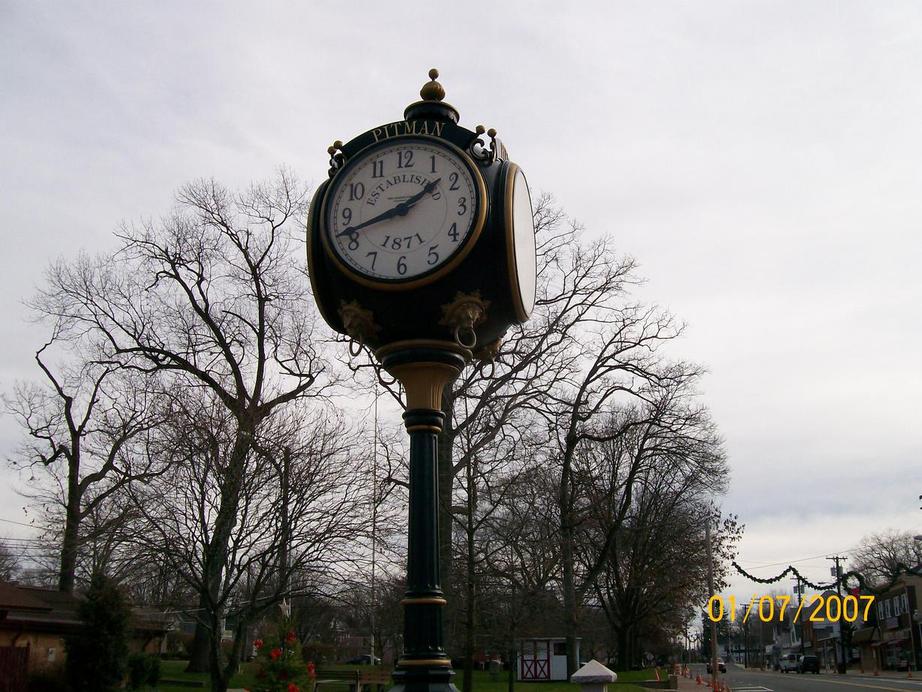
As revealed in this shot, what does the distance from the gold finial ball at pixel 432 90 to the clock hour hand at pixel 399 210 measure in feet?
2.65

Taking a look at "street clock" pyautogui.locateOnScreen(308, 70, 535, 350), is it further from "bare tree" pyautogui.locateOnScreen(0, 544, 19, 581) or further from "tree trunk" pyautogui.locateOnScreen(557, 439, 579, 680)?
"bare tree" pyautogui.locateOnScreen(0, 544, 19, 581)

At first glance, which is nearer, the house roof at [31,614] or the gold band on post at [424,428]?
the gold band on post at [424,428]

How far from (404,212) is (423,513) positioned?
6.62 ft

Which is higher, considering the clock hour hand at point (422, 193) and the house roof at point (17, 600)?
the clock hour hand at point (422, 193)

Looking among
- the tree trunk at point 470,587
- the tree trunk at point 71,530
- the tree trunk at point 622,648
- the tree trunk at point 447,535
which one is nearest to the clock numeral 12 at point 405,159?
the tree trunk at point 447,535

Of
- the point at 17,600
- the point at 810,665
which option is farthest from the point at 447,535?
the point at 810,665

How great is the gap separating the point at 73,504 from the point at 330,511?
332 inches

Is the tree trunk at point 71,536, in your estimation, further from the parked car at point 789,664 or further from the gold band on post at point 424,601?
the parked car at point 789,664

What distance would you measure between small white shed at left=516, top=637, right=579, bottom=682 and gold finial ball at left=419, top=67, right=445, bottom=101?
2992 centimetres

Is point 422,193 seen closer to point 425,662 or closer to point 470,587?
point 425,662

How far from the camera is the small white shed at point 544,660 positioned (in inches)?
1363

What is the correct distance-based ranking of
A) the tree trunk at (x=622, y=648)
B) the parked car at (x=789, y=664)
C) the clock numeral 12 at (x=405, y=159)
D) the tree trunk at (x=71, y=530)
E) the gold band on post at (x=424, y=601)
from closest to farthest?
the gold band on post at (x=424, y=601) < the clock numeral 12 at (x=405, y=159) < the tree trunk at (x=71, y=530) < the tree trunk at (x=622, y=648) < the parked car at (x=789, y=664)

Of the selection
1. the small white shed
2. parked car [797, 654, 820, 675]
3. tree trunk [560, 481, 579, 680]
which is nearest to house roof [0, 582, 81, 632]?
tree trunk [560, 481, 579, 680]

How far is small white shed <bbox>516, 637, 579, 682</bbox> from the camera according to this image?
34625 millimetres
